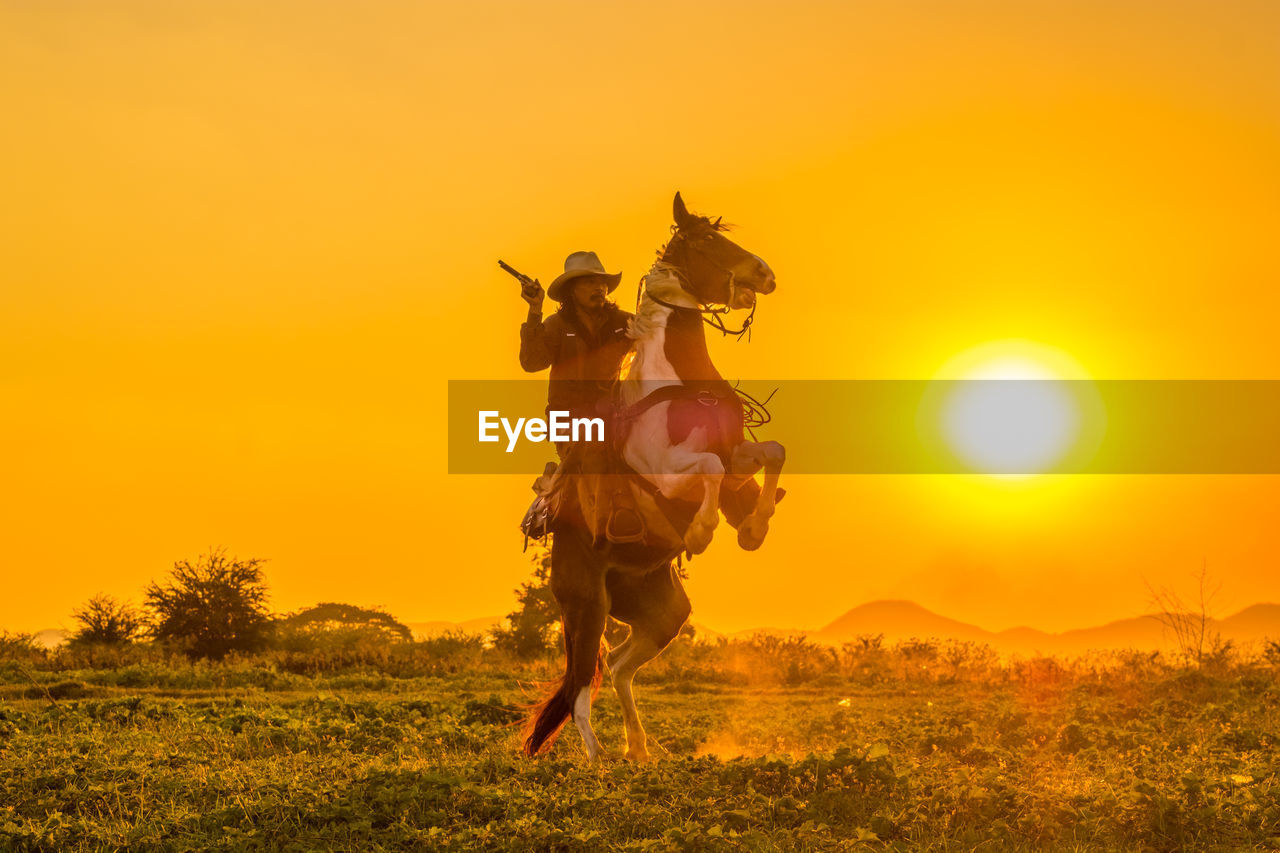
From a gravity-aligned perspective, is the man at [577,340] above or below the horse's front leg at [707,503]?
above

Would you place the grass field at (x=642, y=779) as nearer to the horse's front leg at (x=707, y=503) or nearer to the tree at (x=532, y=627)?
the horse's front leg at (x=707, y=503)

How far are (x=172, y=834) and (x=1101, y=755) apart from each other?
7938 mm

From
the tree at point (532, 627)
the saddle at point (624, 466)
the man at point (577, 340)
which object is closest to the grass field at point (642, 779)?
the saddle at point (624, 466)

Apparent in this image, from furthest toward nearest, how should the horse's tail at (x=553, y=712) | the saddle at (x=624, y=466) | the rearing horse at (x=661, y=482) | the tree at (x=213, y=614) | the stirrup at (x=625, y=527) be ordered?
1. the tree at (x=213, y=614)
2. the horse's tail at (x=553, y=712)
3. the stirrup at (x=625, y=527)
4. the saddle at (x=624, y=466)
5. the rearing horse at (x=661, y=482)

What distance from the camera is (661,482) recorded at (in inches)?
413

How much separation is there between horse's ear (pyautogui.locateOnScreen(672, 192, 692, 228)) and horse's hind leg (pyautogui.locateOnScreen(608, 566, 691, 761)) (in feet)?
9.54

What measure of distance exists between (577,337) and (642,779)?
149 inches

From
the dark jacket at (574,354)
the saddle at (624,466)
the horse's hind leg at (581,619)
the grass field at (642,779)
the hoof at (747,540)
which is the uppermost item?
the dark jacket at (574,354)

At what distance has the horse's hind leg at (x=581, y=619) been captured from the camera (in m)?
11.3

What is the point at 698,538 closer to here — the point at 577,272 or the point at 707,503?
the point at 707,503

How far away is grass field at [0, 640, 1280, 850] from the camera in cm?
876

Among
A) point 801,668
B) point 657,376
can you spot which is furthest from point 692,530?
point 801,668

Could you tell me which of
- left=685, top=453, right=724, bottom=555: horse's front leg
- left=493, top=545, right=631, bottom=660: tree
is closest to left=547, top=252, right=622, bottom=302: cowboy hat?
left=685, top=453, right=724, bottom=555: horse's front leg

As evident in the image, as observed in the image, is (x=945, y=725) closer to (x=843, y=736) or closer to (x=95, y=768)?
(x=843, y=736)
